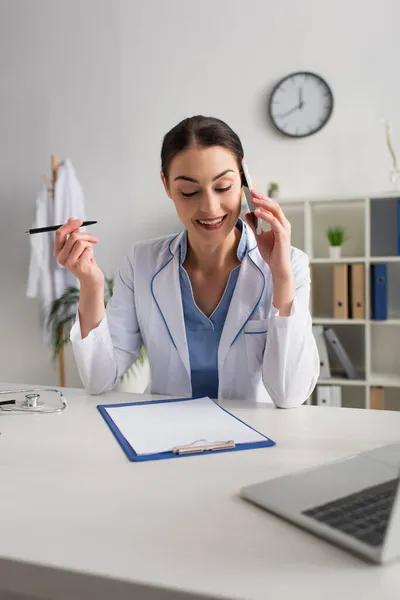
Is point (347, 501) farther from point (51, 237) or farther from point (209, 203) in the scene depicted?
point (51, 237)

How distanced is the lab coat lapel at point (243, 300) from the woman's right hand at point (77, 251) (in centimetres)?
35

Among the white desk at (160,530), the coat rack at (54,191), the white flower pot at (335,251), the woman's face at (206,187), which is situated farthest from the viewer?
the coat rack at (54,191)

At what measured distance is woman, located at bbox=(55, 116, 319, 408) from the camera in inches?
50.6

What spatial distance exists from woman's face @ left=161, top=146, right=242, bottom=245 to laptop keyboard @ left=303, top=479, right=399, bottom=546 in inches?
34.6

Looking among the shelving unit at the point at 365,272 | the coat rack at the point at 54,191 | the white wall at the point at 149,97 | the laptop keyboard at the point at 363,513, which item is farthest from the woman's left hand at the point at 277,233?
the coat rack at the point at 54,191

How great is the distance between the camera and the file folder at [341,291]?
9.32ft

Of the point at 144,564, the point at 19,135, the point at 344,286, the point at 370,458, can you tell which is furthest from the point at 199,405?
the point at 19,135

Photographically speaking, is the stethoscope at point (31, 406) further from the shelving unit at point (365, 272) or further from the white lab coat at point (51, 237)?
the white lab coat at point (51, 237)

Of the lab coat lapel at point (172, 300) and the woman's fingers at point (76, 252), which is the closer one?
Result: the woman's fingers at point (76, 252)

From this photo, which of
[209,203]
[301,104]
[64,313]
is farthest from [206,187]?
[64,313]

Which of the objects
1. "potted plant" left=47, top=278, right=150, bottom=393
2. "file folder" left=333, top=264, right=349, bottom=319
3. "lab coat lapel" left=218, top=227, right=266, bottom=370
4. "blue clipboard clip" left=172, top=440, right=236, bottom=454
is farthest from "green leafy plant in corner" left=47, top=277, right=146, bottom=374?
"blue clipboard clip" left=172, top=440, right=236, bottom=454

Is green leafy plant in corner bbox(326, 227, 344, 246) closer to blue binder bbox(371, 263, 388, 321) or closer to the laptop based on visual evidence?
blue binder bbox(371, 263, 388, 321)

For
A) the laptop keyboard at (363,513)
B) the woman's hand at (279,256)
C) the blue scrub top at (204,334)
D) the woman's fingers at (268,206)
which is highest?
the woman's fingers at (268,206)

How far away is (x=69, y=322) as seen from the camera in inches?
130
